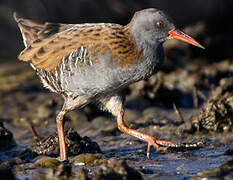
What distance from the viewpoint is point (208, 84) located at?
868cm

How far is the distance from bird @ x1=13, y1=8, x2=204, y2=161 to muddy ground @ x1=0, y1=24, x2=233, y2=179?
0.38 metres

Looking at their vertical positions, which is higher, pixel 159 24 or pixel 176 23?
pixel 159 24

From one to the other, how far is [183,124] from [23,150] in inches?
89.8

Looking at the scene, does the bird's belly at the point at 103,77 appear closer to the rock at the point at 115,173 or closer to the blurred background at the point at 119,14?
the rock at the point at 115,173

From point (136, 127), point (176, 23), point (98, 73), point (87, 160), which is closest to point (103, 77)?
point (98, 73)

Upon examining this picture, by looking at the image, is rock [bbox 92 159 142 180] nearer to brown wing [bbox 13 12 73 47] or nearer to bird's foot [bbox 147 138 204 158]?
bird's foot [bbox 147 138 204 158]

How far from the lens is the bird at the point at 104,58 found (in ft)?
18.6

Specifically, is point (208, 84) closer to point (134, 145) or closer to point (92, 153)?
point (134, 145)

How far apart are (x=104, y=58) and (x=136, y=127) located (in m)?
1.99

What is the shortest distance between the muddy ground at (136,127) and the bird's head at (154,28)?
4.40 ft

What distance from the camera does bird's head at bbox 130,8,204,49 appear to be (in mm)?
5793

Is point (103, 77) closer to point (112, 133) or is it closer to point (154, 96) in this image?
point (112, 133)

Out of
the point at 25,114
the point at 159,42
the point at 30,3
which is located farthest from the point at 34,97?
the point at 159,42

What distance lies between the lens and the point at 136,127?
7.35m
